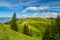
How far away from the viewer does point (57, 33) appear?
75.2 metres

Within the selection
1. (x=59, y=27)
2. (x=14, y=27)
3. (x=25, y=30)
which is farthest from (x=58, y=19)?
(x=25, y=30)

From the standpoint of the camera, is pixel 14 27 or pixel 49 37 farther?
pixel 14 27

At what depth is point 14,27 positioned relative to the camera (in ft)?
361

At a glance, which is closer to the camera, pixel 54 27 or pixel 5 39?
pixel 5 39

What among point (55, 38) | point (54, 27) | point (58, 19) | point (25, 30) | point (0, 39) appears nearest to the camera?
point (0, 39)

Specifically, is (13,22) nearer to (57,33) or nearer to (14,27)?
(14,27)

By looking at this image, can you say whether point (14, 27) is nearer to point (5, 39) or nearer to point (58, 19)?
point (58, 19)

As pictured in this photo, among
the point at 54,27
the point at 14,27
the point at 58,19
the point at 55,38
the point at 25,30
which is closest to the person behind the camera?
the point at 55,38

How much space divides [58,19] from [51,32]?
1429 centimetres

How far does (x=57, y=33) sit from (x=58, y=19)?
13619 mm

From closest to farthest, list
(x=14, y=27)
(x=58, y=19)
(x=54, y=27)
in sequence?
(x=54, y=27) < (x=58, y=19) < (x=14, y=27)

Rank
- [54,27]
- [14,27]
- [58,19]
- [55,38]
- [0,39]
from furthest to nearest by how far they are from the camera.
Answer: [14,27] < [58,19] < [54,27] < [55,38] < [0,39]

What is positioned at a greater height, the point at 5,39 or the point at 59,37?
the point at 5,39

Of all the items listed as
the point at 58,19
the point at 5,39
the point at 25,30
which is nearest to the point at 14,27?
the point at 25,30
